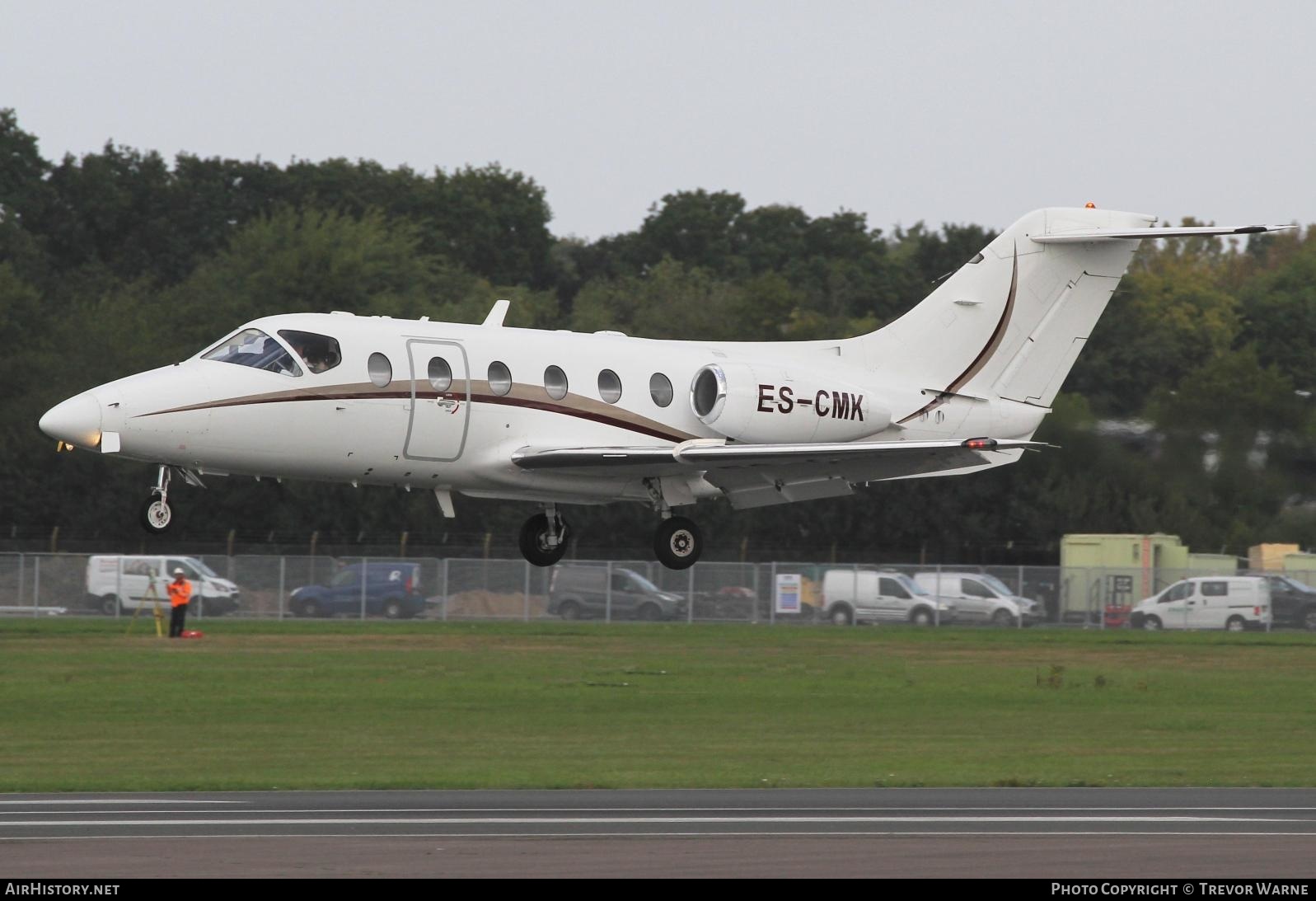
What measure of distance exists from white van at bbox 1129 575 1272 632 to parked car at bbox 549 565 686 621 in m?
11.6

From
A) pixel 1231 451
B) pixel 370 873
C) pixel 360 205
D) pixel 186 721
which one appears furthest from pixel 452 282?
pixel 370 873

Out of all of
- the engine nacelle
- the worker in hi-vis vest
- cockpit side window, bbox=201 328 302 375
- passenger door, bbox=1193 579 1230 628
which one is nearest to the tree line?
passenger door, bbox=1193 579 1230 628

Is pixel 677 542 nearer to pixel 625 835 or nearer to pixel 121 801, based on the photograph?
pixel 625 835

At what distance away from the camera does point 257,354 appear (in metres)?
21.8

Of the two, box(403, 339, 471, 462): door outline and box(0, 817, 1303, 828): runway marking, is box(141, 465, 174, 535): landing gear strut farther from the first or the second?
box(0, 817, 1303, 828): runway marking

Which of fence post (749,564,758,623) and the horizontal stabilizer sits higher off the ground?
the horizontal stabilizer

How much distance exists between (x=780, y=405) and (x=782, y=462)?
110cm

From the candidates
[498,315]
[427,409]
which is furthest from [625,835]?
[498,315]

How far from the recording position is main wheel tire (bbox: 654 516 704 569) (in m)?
24.0

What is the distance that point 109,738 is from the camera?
96.0 feet

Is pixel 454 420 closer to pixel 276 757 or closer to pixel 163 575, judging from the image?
pixel 276 757

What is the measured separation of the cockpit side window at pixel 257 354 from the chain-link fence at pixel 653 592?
2514cm

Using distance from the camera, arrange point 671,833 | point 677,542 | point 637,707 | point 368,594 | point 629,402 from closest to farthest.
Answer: point 671,833, point 629,402, point 677,542, point 637,707, point 368,594

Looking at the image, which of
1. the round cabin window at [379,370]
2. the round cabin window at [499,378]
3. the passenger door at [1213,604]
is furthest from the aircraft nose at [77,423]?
the passenger door at [1213,604]
